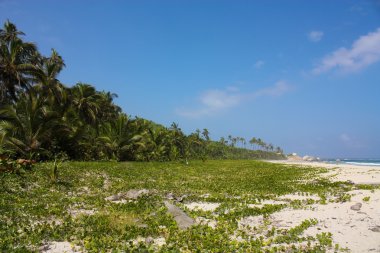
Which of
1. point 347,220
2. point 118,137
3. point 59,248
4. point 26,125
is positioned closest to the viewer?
point 59,248

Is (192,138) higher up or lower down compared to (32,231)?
higher up

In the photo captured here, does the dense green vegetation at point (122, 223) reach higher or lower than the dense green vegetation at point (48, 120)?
lower

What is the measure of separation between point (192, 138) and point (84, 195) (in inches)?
2780

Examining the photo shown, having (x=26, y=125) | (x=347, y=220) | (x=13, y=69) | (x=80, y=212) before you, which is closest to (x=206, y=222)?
(x=347, y=220)

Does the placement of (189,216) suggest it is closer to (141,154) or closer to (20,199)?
(20,199)

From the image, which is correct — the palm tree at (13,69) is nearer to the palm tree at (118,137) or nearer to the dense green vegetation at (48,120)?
the dense green vegetation at (48,120)

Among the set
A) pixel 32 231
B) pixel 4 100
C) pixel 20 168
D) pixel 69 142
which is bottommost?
pixel 32 231

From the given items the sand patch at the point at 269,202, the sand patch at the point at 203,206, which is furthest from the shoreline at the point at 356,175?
the sand patch at the point at 203,206

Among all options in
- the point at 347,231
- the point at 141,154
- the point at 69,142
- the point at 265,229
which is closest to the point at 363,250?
the point at 347,231

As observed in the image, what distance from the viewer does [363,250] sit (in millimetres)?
7969

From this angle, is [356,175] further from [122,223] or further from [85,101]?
[85,101]

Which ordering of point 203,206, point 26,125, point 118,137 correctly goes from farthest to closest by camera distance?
point 118,137 → point 26,125 → point 203,206

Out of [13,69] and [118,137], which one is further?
[118,137]

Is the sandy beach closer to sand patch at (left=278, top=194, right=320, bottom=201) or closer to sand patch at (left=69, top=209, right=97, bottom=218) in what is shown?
sand patch at (left=278, top=194, right=320, bottom=201)
